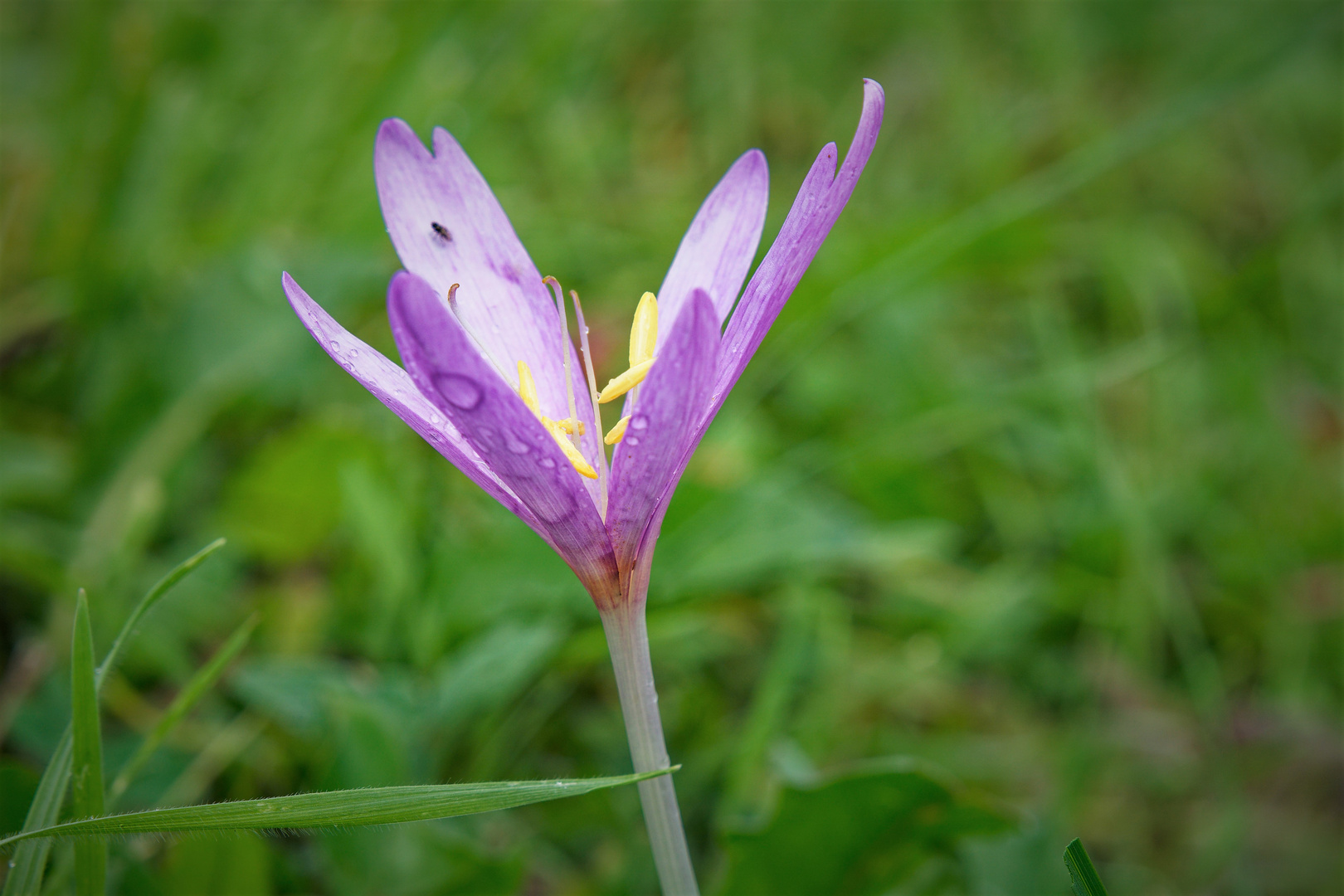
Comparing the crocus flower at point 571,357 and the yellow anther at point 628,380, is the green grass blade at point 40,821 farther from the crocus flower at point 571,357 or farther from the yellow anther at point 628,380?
the yellow anther at point 628,380

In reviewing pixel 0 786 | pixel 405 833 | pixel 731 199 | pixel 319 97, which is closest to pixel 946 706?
pixel 405 833

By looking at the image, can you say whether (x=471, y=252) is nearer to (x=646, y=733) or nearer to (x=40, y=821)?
(x=646, y=733)

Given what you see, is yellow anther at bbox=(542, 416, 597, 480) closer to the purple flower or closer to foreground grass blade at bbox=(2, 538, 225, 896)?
the purple flower

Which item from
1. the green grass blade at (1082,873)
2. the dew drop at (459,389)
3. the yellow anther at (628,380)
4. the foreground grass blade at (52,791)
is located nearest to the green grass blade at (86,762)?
the foreground grass blade at (52,791)

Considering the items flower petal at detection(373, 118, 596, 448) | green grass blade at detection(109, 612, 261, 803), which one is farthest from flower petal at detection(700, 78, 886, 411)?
green grass blade at detection(109, 612, 261, 803)

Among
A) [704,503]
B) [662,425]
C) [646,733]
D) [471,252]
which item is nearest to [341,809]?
[646,733]

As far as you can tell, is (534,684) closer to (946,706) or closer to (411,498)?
(411,498)
